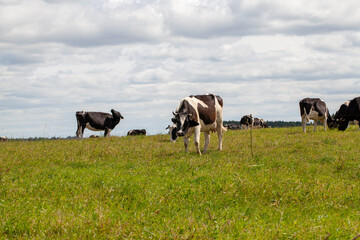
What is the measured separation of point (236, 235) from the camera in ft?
20.8

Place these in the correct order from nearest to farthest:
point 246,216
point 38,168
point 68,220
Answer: point 68,220, point 246,216, point 38,168

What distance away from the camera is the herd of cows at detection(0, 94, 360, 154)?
16219 millimetres

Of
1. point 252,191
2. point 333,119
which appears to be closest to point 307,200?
point 252,191

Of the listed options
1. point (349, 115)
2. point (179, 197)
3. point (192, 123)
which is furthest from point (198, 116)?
point (349, 115)

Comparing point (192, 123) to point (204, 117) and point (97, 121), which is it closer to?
point (204, 117)

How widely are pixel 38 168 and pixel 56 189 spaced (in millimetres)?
3397

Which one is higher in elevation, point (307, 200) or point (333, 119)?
→ point (333, 119)

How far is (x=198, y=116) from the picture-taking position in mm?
16703

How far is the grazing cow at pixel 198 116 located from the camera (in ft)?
52.5

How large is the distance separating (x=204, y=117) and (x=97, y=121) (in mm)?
19352

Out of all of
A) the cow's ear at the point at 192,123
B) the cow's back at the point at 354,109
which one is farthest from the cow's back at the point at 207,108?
the cow's back at the point at 354,109

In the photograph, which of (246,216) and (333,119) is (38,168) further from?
(333,119)

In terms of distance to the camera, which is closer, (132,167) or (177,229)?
(177,229)

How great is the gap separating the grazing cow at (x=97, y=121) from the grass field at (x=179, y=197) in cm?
1902
